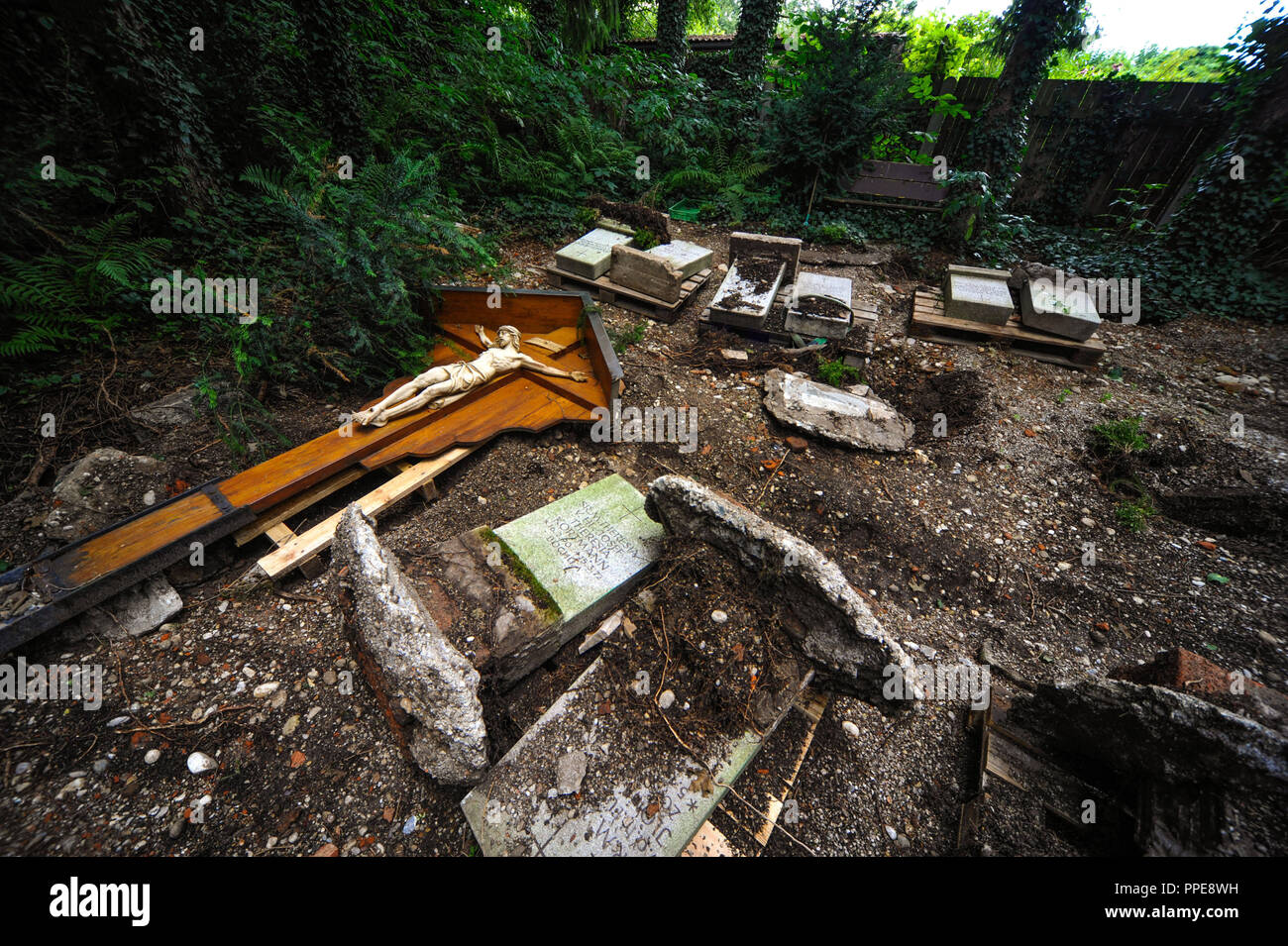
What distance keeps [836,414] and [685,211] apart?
6101 millimetres

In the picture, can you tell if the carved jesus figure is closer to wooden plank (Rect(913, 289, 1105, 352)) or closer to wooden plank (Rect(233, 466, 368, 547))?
wooden plank (Rect(233, 466, 368, 547))

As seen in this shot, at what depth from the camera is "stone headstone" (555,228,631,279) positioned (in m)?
6.17

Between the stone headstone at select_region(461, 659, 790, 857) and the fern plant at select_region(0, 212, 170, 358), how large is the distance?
178 inches

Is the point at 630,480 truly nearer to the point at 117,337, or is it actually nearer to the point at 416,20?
the point at 117,337

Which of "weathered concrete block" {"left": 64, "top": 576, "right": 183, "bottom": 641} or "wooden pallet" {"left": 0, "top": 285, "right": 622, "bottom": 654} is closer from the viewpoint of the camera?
"wooden pallet" {"left": 0, "top": 285, "right": 622, "bottom": 654}

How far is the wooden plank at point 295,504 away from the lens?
9.81 feet

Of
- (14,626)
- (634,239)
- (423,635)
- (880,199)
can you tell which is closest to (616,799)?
(423,635)

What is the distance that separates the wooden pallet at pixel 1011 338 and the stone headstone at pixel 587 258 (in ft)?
13.4

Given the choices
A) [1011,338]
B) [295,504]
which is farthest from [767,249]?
[295,504]

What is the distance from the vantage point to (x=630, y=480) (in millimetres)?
3979

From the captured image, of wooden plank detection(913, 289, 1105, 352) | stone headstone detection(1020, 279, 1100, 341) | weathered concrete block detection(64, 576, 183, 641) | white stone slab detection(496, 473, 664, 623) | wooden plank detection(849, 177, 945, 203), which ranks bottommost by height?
weathered concrete block detection(64, 576, 183, 641)

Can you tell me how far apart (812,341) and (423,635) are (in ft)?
17.2

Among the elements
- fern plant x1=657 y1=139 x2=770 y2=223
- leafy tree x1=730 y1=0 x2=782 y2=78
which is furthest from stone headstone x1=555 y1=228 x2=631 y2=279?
leafy tree x1=730 y1=0 x2=782 y2=78

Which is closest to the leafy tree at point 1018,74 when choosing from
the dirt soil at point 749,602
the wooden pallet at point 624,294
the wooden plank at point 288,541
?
the dirt soil at point 749,602
